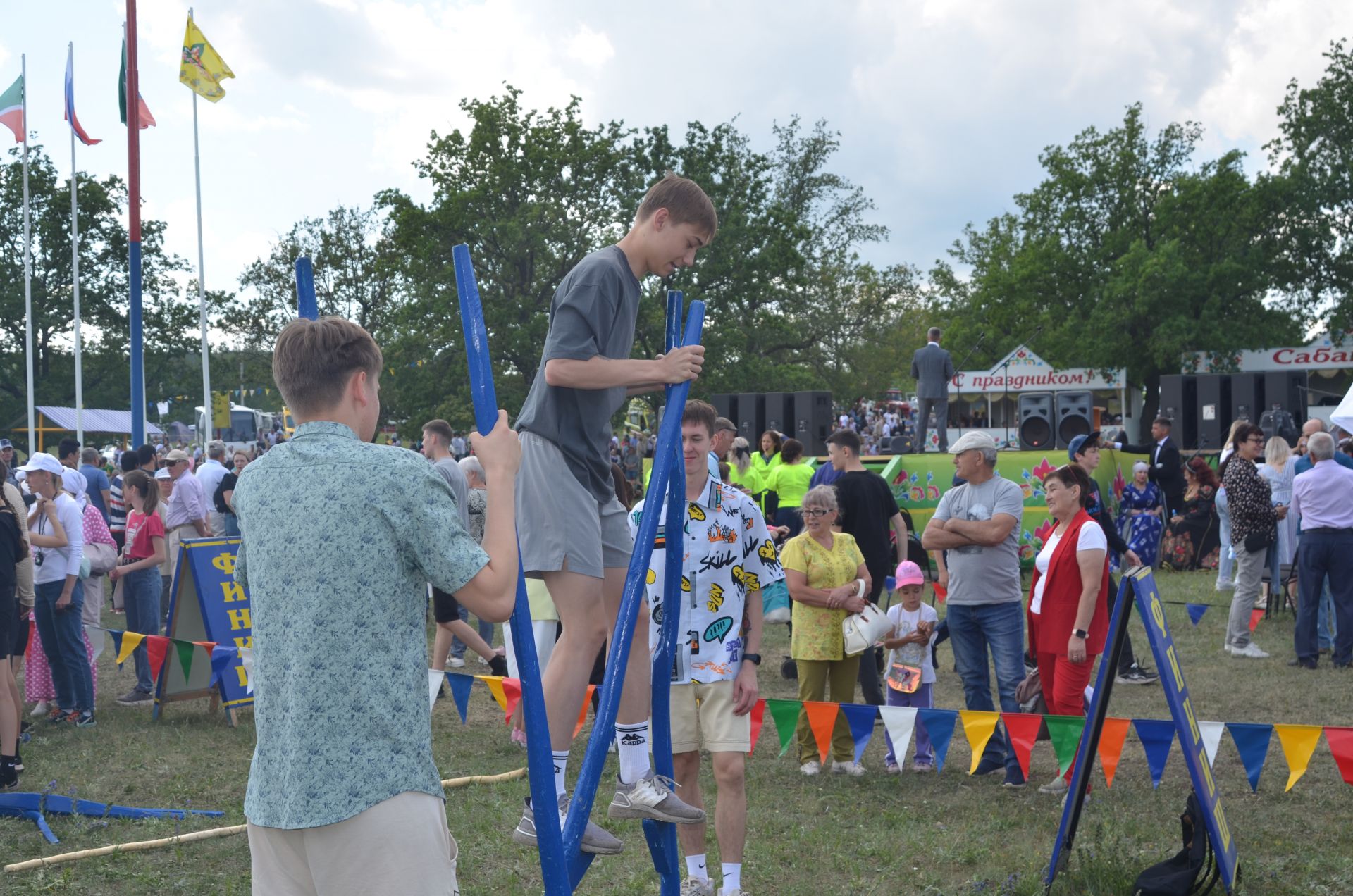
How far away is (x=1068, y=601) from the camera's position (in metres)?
6.72

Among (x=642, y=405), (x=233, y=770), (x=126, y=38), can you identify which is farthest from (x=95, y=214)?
(x=233, y=770)

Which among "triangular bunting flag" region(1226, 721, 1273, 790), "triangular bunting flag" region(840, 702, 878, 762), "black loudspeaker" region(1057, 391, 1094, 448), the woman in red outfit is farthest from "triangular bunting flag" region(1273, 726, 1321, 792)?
"black loudspeaker" region(1057, 391, 1094, 448)

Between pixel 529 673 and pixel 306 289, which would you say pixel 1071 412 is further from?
pixel 529 673

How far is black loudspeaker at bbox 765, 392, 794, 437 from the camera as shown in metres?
21.0

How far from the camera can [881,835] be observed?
6.13m

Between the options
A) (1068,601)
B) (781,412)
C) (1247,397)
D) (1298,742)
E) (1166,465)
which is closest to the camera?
(1298,742)

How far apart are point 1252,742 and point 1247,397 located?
765 inches

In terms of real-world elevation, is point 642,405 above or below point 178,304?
below

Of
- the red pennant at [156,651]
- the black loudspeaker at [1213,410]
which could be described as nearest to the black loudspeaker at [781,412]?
the black loudspeaker at [1213,410]

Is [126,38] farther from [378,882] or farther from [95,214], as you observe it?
[95,214]

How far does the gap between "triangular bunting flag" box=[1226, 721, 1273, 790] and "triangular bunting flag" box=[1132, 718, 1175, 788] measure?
0.31m

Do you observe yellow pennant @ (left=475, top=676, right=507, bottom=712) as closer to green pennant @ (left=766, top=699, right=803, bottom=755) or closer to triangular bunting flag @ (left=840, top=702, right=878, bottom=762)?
green pennant @ (left=766, top=699, right=803, bottom=755)

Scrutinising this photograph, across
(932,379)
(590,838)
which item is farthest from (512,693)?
(932,379)

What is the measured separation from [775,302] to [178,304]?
73.8 feet
